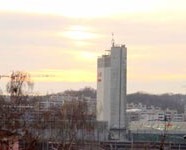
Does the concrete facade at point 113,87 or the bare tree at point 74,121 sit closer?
the bare tree at point 74,121

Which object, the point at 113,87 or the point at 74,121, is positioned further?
the point at 113,87

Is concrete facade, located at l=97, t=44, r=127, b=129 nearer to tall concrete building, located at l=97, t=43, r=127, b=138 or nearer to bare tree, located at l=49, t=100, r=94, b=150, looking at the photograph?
tall concrete building, located at l=97, t=43, r=127, b=138

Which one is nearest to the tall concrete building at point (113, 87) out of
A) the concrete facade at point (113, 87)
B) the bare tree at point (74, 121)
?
the concrete facade at point (113, 87)

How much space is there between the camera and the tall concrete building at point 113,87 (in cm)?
11888

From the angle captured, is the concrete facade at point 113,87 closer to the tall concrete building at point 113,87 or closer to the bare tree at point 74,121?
the tall concrete building at point 113,87

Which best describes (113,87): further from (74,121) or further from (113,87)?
(74,121)

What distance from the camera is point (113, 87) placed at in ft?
392

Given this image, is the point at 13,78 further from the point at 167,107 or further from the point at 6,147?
the point at 167,107

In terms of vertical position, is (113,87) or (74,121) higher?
(113,87)

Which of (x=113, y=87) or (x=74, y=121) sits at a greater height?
(x=113, y=87)

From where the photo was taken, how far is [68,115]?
7900cm

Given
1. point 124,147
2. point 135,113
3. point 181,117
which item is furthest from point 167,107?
point 124,147

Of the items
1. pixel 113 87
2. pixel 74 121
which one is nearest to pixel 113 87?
pixel 113 87

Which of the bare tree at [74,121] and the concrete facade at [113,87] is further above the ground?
the concrete facade at [113,87]
